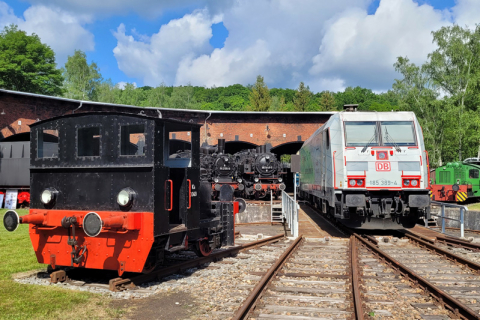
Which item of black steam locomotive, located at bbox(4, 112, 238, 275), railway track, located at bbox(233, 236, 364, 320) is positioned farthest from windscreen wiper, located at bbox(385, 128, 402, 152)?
black steam locomotive, located at bbox(4, 112, 238, 275)

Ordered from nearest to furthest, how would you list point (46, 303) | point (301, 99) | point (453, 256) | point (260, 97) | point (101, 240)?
point (46, 303) < point (101, 240) < point (453, 256) < point (260, 97) < point (301, 99)

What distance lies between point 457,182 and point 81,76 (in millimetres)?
56995

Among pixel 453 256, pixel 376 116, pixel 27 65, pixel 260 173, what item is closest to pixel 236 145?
pixel 260 173

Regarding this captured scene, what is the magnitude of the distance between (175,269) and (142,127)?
9.16 ft

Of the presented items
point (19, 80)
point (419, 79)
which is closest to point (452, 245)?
point (419, 79)

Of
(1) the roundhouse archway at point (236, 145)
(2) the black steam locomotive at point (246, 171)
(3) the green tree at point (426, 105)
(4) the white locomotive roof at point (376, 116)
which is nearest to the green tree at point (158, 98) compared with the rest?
(1) the roundhouse archway at point (236, 145)

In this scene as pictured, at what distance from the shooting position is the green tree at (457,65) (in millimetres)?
35656

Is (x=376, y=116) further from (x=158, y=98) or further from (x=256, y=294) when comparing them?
(x=158, y=98)

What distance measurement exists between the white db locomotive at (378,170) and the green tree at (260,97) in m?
57.1

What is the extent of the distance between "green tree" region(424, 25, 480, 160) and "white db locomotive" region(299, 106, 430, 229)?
27154mm

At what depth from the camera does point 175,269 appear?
743 cm

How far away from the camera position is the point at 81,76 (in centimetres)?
6397

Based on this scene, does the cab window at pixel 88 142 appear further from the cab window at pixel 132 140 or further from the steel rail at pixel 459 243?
the steel rail at pixel 459 243

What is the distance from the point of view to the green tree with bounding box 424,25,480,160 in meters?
35.7
